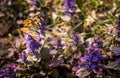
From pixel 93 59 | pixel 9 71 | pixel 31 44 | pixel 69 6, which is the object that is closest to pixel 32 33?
pixel 31 44

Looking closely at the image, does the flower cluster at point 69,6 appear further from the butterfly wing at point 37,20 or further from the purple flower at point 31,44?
the purple flower at point 31,44

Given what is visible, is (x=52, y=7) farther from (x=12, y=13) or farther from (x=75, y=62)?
(x=75, y=62)

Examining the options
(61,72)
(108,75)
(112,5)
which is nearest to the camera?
(108,75)

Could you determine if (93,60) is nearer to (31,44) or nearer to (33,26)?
(31,44)

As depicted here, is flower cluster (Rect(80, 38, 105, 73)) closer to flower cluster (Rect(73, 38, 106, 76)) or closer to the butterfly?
flower cluster (Rect(73, 38, 106, 76))

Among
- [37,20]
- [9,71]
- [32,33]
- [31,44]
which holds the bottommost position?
[9,71]

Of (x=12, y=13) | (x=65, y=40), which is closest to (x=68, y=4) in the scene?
(x=65, y=40)

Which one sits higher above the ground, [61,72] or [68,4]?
[68,4]

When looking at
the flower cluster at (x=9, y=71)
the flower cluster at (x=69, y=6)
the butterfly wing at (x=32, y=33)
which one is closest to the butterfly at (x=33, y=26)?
the butterfly wing at (x=32, y=33)

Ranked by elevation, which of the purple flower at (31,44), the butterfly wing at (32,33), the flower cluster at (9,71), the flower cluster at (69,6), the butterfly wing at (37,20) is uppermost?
the flower cluster at (69,6)
